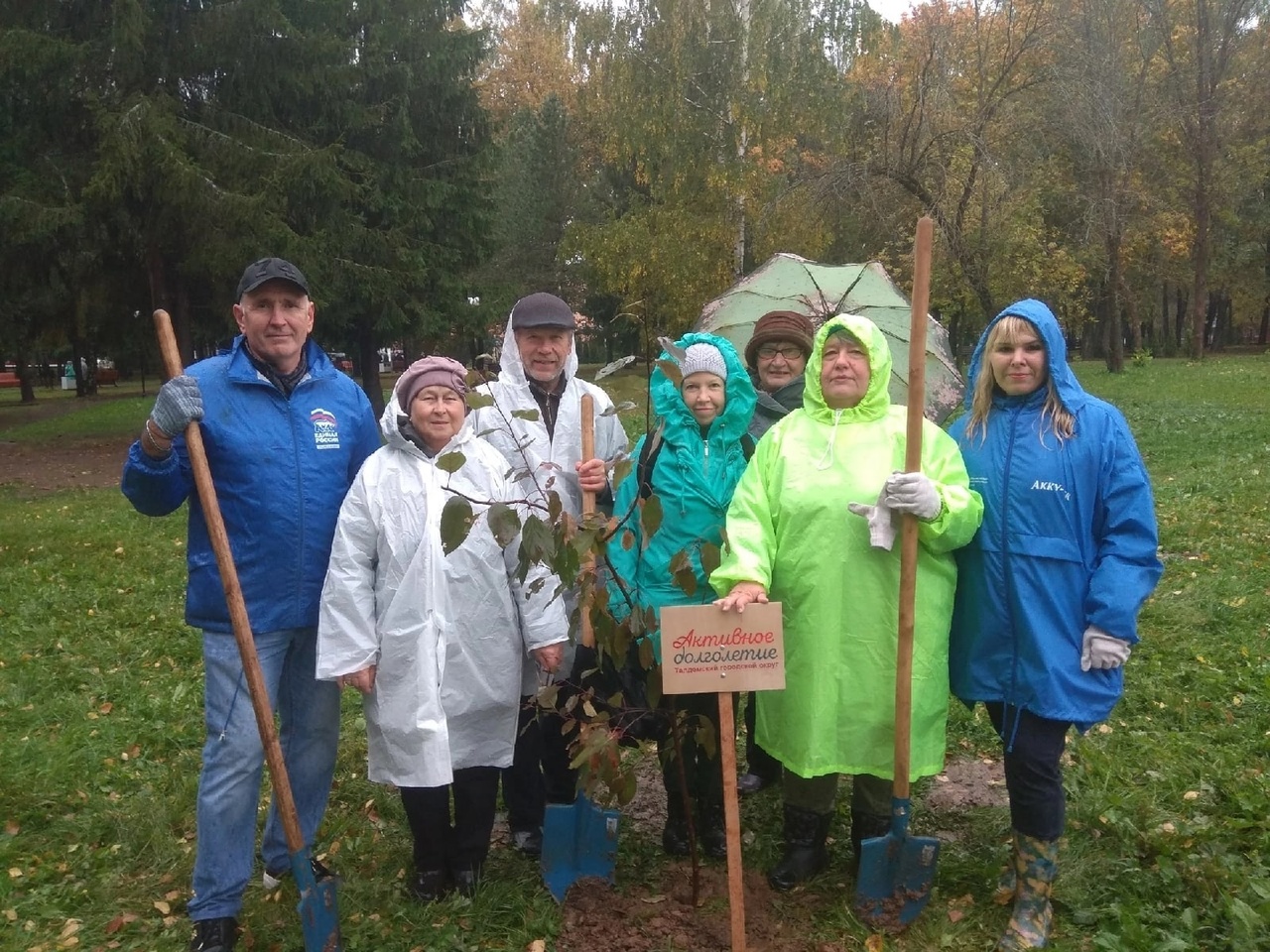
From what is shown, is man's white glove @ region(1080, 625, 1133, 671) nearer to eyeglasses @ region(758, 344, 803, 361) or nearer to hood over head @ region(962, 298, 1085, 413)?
hood over head @ region(962, 298, 1085, 413)

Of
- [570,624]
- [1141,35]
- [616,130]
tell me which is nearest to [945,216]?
[616,130]

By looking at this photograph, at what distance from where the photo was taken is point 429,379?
3221 mm

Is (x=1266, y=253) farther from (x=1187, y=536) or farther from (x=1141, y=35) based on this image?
(x=1187, y=536)

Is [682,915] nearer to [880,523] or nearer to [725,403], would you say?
[880,523]

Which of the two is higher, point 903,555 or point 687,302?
point 687,302

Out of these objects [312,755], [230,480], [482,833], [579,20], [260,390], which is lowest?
[482,833]

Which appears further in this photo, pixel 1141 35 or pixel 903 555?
pixel 1141 35

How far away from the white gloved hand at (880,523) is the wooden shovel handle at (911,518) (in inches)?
1.4

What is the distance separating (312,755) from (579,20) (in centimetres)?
2172

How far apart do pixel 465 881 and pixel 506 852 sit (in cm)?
34

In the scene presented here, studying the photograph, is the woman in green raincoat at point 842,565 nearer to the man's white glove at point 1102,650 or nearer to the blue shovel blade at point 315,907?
the man's white glove at point 1102,650

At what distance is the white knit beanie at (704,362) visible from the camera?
10.8 feet

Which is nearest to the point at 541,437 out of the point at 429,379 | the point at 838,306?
the point at 429,379

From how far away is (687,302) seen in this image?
20.7 meters
